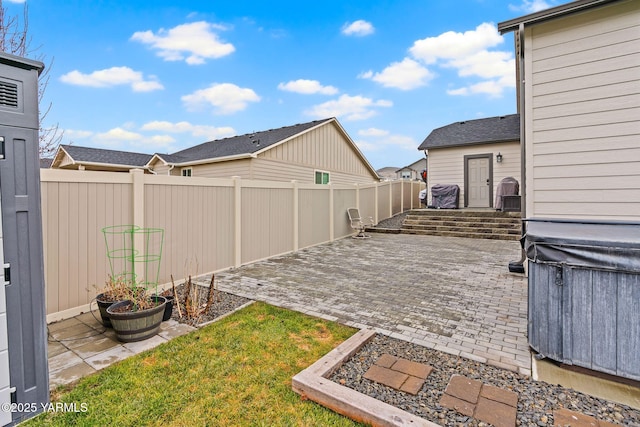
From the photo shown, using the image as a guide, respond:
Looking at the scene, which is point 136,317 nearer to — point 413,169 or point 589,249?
point 589,249

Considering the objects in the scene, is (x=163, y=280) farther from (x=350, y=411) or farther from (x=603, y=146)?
(x=603, y=146)

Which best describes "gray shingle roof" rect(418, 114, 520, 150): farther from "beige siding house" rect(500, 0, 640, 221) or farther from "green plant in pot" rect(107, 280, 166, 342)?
"green plant in pot" rect(107, 280, 166, 342)

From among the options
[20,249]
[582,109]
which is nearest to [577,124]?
[582,109]

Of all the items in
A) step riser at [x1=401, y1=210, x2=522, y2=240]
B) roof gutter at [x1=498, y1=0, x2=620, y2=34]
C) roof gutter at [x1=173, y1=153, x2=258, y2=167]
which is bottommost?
step riser at [x1=401, y1=210, x2=522, y2=240]

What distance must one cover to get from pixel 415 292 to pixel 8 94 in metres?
4.45

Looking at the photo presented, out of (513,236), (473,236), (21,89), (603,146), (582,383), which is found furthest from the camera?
(473,236)

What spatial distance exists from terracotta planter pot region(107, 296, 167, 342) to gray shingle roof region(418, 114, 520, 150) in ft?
40.1

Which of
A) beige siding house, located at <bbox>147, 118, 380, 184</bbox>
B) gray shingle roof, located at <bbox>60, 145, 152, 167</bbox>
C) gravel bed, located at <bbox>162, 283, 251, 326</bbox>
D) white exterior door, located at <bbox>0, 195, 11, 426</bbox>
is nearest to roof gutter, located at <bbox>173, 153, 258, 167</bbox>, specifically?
beige siding house, located at <bbox>147, 118, 380, 184</bbox>

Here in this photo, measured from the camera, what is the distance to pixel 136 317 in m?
2.79

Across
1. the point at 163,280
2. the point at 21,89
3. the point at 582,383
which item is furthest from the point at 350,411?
Answer: the point at 163,280

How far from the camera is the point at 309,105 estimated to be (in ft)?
83.0

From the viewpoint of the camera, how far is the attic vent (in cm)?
168

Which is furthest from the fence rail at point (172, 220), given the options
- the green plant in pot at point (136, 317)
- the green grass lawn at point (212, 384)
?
the green grass lawn at point (212, 384)

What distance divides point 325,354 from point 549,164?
13.8ft
